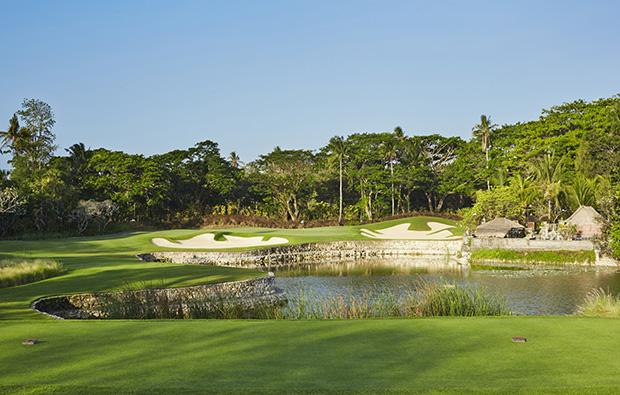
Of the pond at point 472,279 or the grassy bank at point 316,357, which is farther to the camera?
the pond at point 472,279

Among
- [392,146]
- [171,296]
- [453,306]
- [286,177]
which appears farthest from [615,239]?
[286,177]

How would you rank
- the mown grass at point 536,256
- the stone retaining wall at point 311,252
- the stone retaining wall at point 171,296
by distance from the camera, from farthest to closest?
1. the stone retaining wall at point 311,252
2. the mown grass at point 536,256
3. the stone retaining wall at point 171,296

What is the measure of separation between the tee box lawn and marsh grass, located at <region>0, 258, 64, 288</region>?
7.91 m

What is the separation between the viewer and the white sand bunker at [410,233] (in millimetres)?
37059

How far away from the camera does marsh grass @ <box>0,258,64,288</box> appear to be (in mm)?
14258

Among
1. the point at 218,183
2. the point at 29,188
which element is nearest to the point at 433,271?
the point at 29,188

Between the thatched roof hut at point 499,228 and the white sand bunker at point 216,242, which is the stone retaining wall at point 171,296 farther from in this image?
the thatched roof hut at point 499,228

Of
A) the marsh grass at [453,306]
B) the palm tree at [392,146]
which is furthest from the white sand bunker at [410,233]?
the marsh grass at [453,306]

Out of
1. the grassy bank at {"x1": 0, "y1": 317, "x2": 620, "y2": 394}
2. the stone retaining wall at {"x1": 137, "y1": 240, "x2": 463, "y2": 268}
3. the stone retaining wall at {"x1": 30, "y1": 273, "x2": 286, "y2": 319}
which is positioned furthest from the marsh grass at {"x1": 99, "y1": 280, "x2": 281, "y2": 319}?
the stone retaining wall at {"x1": 137, "y1": 240, "x2": 463, "y2": 268}

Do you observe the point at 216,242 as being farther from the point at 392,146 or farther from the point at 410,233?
the point at 392,146

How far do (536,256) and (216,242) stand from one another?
20340 millimetres

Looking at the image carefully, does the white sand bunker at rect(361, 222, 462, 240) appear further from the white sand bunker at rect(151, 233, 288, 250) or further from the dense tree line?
the white sand bunker at rect(151, 233, 288, 250)

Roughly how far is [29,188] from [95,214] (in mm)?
5242

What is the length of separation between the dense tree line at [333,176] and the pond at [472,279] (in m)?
14.5
